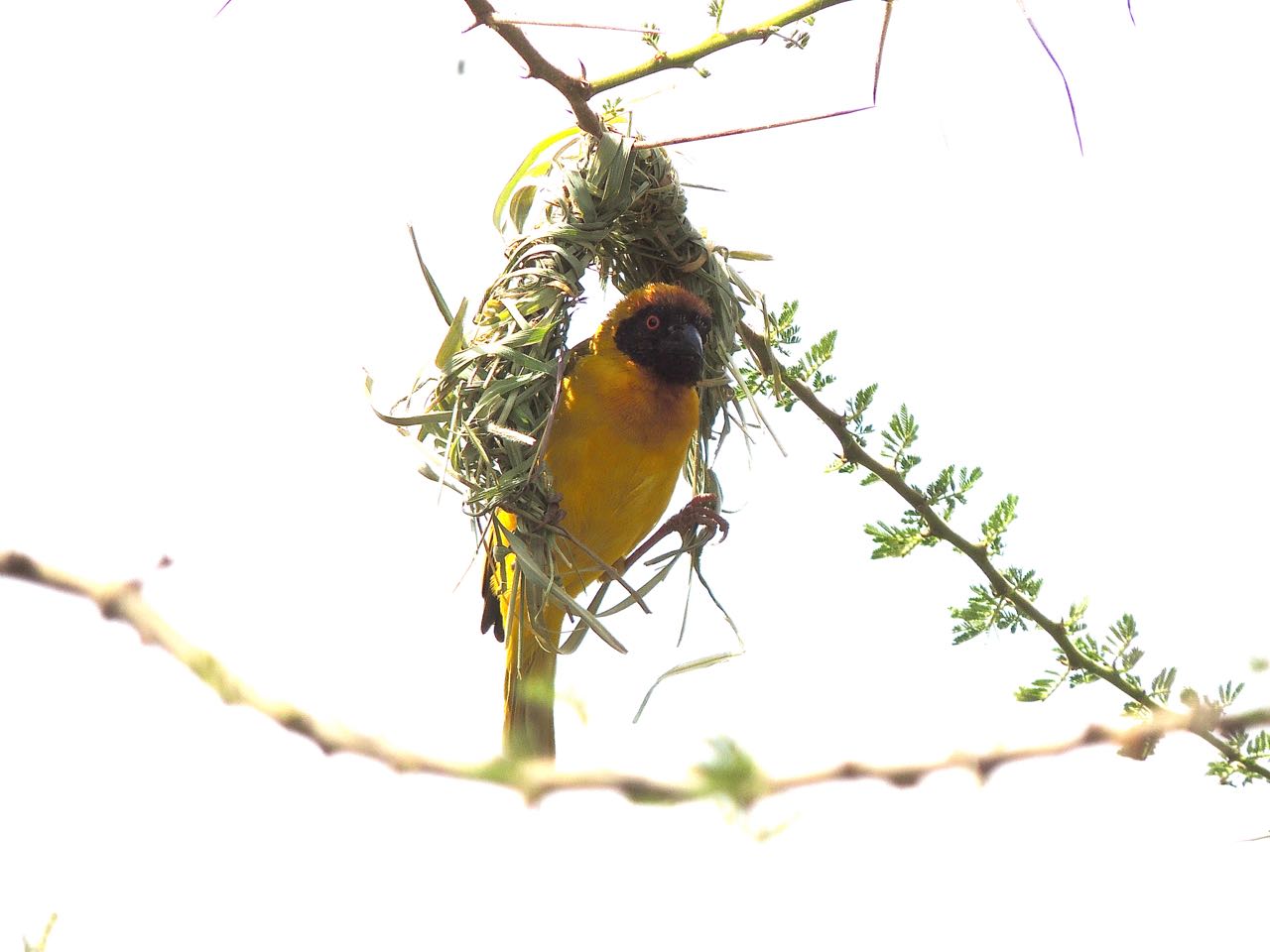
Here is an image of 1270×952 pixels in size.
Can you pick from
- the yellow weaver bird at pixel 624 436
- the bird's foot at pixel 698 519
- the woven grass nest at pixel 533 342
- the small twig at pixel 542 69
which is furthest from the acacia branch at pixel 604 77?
the bird's foot at pixel 698 519

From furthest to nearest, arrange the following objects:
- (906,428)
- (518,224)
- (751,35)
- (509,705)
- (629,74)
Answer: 1. (509,705)
2. (518,224)
3. (906,428)
4. (629,74)
5. (751,35)

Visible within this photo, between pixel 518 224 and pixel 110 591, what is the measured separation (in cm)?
224

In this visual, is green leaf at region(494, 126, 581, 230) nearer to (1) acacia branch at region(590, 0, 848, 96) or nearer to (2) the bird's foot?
(1) acacia branch at region(590, 0, 848, 96)

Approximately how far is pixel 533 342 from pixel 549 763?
2047 millimetres

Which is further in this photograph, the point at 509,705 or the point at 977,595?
the point at 509,705

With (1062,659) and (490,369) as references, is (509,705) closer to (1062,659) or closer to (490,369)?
(490,369)

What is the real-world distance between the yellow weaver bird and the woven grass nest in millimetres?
98

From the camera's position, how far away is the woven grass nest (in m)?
2.33

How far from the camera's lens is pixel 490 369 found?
238cm

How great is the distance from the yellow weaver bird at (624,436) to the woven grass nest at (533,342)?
0.10 metres

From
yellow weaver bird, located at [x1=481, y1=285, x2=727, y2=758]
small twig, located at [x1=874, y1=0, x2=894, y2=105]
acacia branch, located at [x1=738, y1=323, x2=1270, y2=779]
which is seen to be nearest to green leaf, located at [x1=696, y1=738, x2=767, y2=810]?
small twig, located at [x1=874, y1=0, x2=894, y2=105]

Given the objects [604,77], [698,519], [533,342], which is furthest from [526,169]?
[698,519]

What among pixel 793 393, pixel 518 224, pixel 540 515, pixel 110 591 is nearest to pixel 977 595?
pixel 793 393

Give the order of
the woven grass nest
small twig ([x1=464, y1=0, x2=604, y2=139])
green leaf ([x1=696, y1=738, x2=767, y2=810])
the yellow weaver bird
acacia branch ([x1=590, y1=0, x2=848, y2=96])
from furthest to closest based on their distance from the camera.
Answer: the yellow weaver bird → the woven grass nest → acacia branch ([x1=590, y1=0, x2=848, y2=96]) → small twig ([x1=464, y1=0, x2=604, y2=139]) → green leaf ([x1=696, y1=738, x2=767, y2=810])
